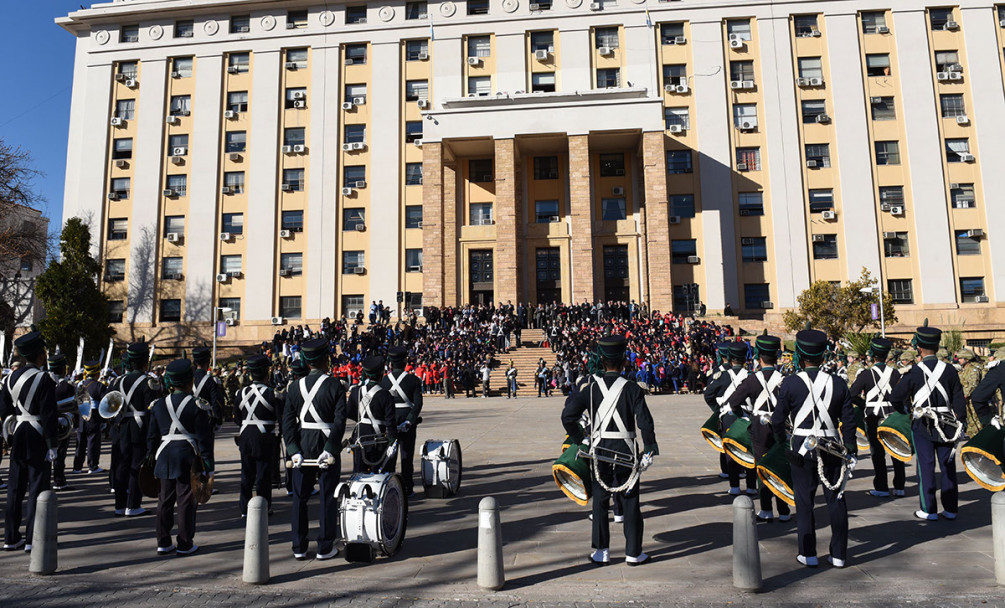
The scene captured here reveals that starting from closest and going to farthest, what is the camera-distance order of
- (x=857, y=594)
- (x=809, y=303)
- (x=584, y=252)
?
(x=857, y=594)
(x=809, y=303)
(x=584, y=252)

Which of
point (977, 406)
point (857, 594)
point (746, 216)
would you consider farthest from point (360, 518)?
point (746, 216)

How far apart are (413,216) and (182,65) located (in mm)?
20246

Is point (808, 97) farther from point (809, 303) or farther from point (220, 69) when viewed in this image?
point (220, 69)

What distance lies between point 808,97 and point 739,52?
17.0 ft

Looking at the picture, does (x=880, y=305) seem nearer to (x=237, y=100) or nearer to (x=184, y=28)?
(x=237, y=100)

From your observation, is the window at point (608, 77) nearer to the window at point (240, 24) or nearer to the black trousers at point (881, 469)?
the window at point (240, 24)

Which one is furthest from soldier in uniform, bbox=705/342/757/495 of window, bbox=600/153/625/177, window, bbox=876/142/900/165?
window, bbox=876/142/900/165

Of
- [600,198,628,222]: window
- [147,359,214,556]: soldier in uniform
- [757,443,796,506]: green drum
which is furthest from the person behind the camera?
[600,198,628,222]: window

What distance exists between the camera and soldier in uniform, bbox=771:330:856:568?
18.6ft

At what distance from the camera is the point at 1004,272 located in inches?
1459

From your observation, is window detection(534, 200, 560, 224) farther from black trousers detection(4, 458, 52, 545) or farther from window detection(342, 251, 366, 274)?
black trousers detection(4, 458, 52, 545)

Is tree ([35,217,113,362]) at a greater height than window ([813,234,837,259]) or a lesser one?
lesser

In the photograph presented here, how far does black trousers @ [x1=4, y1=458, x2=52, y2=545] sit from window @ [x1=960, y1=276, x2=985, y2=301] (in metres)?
44.6

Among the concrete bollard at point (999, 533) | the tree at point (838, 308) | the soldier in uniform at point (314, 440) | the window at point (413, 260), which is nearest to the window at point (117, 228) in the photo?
the window at point (413, 260)
